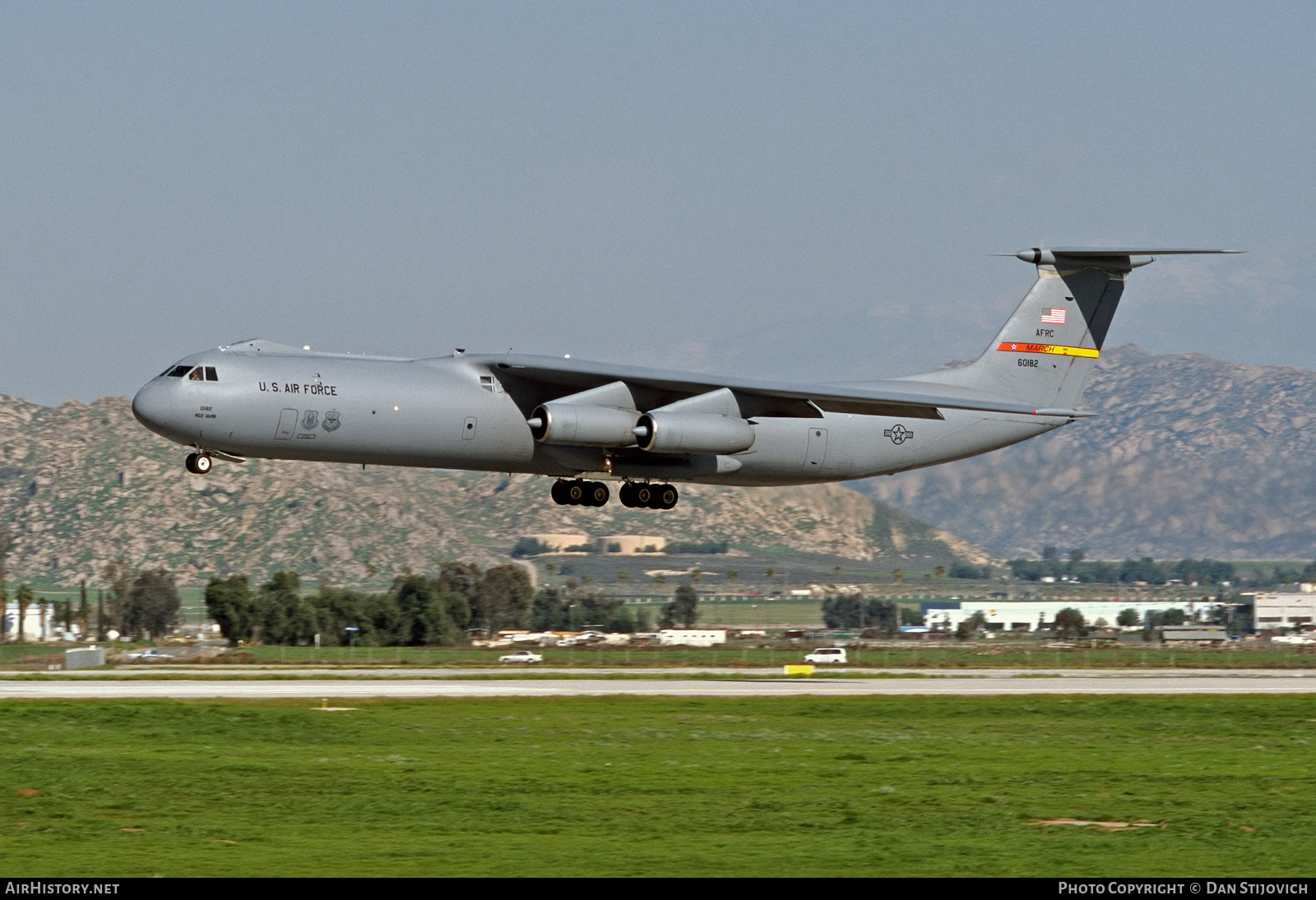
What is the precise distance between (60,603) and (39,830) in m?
89.1

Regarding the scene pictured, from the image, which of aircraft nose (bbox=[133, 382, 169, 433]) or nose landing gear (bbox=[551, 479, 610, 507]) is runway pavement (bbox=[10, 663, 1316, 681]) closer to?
nose landing gear (bbox=[551, 479, 610, 507])

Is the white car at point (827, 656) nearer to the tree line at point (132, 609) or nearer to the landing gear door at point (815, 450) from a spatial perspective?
the landing gear door at point (815, 450)

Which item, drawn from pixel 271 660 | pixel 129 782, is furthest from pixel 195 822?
pixel 271 660

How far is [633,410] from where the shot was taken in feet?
100

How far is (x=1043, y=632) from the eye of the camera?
79625 mm

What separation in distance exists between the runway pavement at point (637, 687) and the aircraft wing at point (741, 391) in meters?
5.45

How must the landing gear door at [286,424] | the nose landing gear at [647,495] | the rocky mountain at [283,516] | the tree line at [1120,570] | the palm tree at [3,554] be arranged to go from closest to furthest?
the landing gear door at [286,424]
the nose landing gear at [647,495]
the palm tree at [3,554]
the tree line at [1120,570]
the rocky mountain at [283,516]

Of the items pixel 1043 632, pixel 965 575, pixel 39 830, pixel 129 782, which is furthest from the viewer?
pixel 965 575

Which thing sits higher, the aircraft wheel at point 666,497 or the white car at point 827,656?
the aircraft wheel at point 666,497

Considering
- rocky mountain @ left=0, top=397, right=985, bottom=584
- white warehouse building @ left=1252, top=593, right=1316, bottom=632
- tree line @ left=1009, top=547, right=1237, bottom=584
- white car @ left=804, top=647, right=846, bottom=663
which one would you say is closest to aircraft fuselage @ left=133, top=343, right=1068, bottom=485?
white car @ left=804, top=647, right=846, bottom=663

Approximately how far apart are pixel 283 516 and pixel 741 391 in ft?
291

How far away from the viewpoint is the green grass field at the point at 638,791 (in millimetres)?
12766

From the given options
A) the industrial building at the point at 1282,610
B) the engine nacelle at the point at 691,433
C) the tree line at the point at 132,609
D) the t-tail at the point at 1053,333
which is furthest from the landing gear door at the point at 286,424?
the industrial building at the point at 1282,610

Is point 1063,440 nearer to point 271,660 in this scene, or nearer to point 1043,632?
point 1043,632
